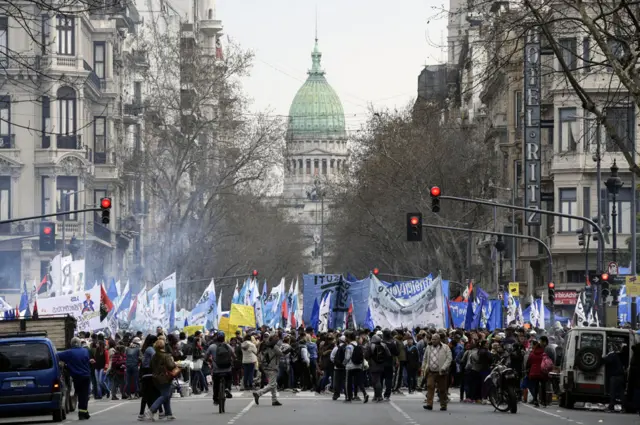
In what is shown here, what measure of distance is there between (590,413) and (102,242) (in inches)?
2062

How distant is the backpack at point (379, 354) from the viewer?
117 ft

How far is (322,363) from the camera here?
41344 millimetres

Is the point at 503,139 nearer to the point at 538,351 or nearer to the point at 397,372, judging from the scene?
the point at 397,372

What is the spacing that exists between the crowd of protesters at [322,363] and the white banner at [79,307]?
65cm

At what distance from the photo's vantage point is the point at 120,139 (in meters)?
83.1

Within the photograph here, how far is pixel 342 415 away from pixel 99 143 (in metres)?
53.9

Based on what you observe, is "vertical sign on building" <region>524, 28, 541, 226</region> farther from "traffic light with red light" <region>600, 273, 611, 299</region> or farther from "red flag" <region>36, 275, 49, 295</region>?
"traffic light with red light" <region>600, 273, 611, 299</region>

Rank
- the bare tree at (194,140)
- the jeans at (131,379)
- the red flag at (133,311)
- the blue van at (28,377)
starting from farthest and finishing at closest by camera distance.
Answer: the bare tree at (194,140) → the red flag at (133,311) → the jeans at (131,379) → the blue van at (28,377)

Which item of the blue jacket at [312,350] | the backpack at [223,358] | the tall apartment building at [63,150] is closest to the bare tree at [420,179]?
the tall apartment building at [63,150]

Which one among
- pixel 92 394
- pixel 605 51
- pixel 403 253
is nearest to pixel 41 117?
pixel 403 253

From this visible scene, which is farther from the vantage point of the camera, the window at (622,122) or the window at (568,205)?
the window at (568,205)

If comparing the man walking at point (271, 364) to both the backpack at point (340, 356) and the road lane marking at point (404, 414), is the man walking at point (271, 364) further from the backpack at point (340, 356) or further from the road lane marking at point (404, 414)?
the road lane marking at point (404, 414)

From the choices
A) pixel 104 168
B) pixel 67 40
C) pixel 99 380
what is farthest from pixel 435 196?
pixel 104 168

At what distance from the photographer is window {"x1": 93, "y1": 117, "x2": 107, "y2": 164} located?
82312 mm
